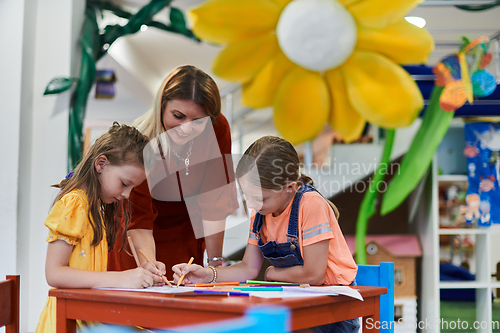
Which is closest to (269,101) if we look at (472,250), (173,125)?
(173,125)

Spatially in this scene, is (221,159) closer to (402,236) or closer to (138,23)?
(138,23)

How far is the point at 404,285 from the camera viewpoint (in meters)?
2.45

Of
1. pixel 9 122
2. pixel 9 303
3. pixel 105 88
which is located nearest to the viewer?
pixel 9 303

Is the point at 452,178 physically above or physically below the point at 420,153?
below

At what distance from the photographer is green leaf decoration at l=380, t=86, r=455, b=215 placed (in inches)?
91.0

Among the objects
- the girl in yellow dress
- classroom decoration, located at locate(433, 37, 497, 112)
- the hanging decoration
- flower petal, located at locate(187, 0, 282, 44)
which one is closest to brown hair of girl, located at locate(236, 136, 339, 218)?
the girl in yellow dress

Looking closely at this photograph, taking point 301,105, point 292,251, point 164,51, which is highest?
point 164,51

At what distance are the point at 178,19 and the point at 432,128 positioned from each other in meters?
1.42

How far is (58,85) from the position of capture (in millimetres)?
2217

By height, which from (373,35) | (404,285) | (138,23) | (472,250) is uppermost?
(138,23)

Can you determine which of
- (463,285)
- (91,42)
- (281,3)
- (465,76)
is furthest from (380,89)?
(91,42)

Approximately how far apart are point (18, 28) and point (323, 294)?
Answer: 2.01 metres

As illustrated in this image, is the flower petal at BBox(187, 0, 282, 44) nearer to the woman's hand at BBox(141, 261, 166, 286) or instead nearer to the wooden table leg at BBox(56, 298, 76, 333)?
the woman's hand at BBox(141, 261, 166, 286)

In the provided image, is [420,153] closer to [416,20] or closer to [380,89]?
[380,89]
